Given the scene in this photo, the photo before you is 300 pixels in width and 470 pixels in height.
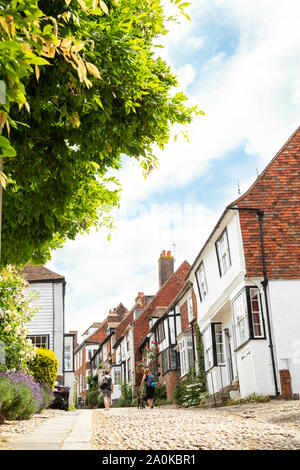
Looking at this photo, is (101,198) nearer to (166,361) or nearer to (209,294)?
(209,294)

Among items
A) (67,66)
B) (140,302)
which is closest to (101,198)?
(67,66)

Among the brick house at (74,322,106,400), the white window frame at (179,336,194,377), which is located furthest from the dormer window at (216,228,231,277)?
the brick house at (74,322,106,400)

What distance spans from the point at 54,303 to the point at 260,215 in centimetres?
1296

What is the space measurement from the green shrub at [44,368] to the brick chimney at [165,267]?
25.0 meters

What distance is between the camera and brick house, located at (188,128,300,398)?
54.3 feet

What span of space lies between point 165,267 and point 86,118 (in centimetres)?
3788

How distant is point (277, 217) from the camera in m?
18.2

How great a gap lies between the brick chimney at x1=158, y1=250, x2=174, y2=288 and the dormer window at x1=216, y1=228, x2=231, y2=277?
76.2 feet

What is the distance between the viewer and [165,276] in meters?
44.2

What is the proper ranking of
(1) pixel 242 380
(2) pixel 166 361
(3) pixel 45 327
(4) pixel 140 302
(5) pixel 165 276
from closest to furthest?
(1) pixel 242 380, (3) pixel 45 327, (2) pixel 166 361, (5) pixel 165 276, (4) pixel 140 302

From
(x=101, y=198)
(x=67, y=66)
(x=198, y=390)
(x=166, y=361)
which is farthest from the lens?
(x=166, y=361)

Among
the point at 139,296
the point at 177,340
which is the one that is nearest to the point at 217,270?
the point at 177,340

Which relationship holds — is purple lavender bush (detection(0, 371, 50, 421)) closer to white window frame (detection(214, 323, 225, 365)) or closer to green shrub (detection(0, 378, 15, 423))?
green shrub (detection(0, 378, 15, 423))

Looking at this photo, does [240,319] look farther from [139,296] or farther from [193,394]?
[139,296]
